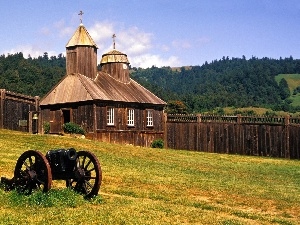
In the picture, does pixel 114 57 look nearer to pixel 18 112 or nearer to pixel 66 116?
pixel 66 116

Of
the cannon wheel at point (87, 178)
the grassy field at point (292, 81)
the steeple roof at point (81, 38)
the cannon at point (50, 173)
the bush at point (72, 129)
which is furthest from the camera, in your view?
the grassy field at point (292, 81)

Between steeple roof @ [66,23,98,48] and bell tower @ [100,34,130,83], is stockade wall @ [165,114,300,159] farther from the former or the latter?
steeple roof @ [66,23,98,48]

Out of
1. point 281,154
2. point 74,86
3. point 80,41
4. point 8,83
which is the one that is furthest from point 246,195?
point 8,83

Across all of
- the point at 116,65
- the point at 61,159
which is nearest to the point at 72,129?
the point at 116,65

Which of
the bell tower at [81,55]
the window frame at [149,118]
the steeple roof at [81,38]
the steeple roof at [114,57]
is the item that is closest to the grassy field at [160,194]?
the bell tower at [81,55]

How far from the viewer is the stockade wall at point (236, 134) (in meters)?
28.9

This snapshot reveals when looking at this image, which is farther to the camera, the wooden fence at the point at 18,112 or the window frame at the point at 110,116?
the window frame at the point at 110,116

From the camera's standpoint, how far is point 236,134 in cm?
3148

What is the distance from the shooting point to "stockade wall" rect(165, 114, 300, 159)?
28906 mm

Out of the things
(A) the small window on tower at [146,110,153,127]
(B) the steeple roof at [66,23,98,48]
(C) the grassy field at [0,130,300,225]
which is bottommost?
(C) the grassy field at [0,130,300,225]

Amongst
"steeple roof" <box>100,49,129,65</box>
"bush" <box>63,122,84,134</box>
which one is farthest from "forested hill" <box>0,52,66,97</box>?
"bush" <box>63,122,84,134</box>

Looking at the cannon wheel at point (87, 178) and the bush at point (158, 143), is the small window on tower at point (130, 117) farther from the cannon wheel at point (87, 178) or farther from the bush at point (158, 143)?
the cannon wheel at point (87, 178)

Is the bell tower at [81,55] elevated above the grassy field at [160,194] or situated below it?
above

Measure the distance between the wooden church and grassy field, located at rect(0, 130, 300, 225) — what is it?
32.7ft
